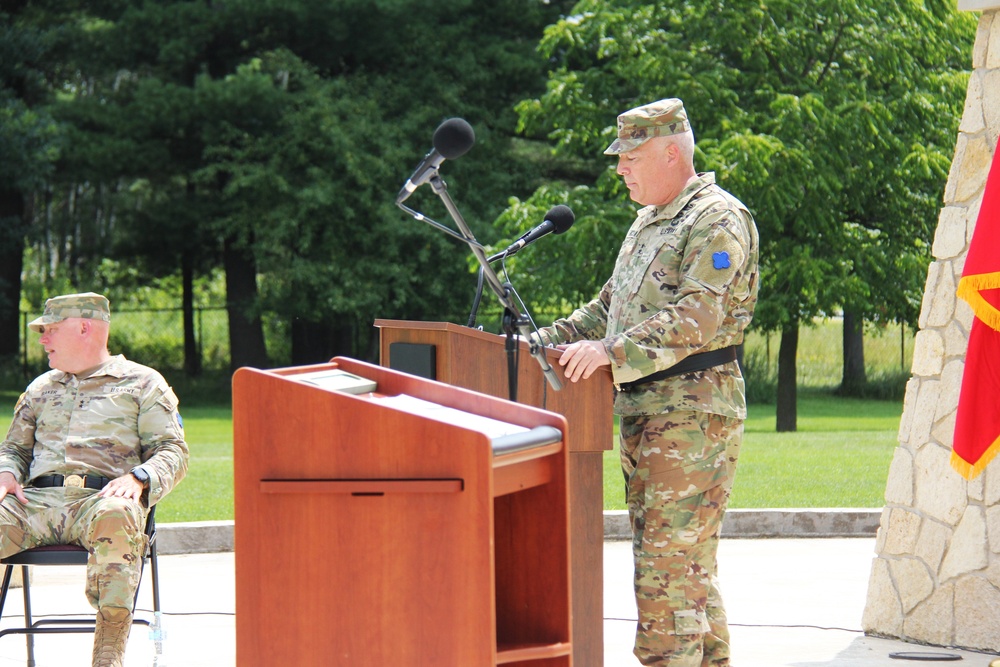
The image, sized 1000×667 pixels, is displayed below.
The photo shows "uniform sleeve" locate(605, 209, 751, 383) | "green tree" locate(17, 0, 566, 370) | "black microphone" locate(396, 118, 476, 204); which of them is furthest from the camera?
"green tree" locate(17, 0, 566, 370)

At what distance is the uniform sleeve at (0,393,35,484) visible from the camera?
507 centimetres

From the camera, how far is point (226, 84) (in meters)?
22.8

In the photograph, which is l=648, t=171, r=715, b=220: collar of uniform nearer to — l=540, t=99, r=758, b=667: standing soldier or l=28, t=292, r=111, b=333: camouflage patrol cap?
l=540, t=99, r=758, b=667: standing soldier

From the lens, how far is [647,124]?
3.81 metres

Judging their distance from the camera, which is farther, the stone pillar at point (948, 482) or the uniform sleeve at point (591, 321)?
the stone pillar at point (948, 482)

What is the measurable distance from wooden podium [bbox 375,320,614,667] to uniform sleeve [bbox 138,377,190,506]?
150 cm

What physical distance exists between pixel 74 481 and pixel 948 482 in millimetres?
3450

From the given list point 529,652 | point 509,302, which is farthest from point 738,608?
point 529,652

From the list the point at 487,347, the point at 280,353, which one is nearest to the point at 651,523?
the point at 487,347

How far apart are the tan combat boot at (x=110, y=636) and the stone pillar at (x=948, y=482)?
3.06 metres

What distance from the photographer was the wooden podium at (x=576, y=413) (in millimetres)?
3736

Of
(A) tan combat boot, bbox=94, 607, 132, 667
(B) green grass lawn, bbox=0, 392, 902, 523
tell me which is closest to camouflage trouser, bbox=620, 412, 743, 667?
(A) tan combat boot, bbox=94, 607, 132, 667

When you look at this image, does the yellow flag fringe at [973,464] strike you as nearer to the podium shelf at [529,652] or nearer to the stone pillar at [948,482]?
the stone pillar at [948,482]

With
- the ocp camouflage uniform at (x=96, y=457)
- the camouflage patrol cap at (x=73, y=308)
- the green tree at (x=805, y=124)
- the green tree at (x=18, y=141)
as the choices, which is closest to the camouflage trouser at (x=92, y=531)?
the ocp camouflage uniform at (x=96, y=457)
